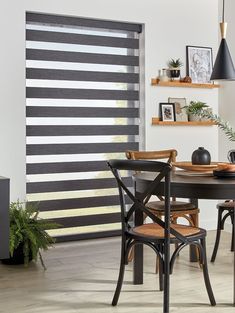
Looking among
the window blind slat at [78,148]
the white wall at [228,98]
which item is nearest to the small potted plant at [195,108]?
the white wall at [228,98]

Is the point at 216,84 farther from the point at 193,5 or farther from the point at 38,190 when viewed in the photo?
the point at 38,190

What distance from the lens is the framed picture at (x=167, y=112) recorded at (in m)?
4.81

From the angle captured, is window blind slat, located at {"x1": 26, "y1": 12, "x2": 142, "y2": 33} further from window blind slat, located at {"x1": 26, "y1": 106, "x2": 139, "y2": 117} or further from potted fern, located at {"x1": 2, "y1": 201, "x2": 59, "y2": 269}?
potted fern, located at {"x1": 2, "y1": 201, "x2": 59, "y2": 269}

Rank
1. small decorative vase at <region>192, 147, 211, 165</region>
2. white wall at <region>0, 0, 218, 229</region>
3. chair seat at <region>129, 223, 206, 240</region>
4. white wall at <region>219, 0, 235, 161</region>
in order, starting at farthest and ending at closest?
white wall at <region>219, 0, 235, 161</region>, white wall at <region>0, 0, 218, 229</region>, small decorative vase at <region>192, 147, 211, 165</region>, chair seat at <region>129, 223, 206, 240</region>

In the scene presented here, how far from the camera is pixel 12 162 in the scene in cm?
411

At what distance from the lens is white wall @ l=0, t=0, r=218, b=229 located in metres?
4.08

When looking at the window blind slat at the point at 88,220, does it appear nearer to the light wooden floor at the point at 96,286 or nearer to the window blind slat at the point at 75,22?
the light wooden floor at the point at 96,286

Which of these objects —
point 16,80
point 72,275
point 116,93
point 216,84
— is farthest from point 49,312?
point 216,84

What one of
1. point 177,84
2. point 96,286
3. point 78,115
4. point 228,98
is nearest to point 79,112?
point 78,115

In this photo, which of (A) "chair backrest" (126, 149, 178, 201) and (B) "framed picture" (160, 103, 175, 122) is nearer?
(A) "chair backrest" (126, 149, 178, 201)

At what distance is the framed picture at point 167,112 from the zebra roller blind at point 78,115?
0.27m

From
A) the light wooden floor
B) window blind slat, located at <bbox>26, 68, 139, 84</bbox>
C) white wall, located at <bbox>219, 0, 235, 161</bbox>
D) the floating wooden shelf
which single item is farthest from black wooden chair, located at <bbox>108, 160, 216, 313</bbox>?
white wall, located at <bbox>219, 0, 235, 161</bbox>

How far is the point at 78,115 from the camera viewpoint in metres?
4.49

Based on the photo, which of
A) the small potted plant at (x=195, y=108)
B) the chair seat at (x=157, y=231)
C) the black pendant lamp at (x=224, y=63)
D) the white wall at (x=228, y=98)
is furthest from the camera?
the white wall at (x=228, y=98)
